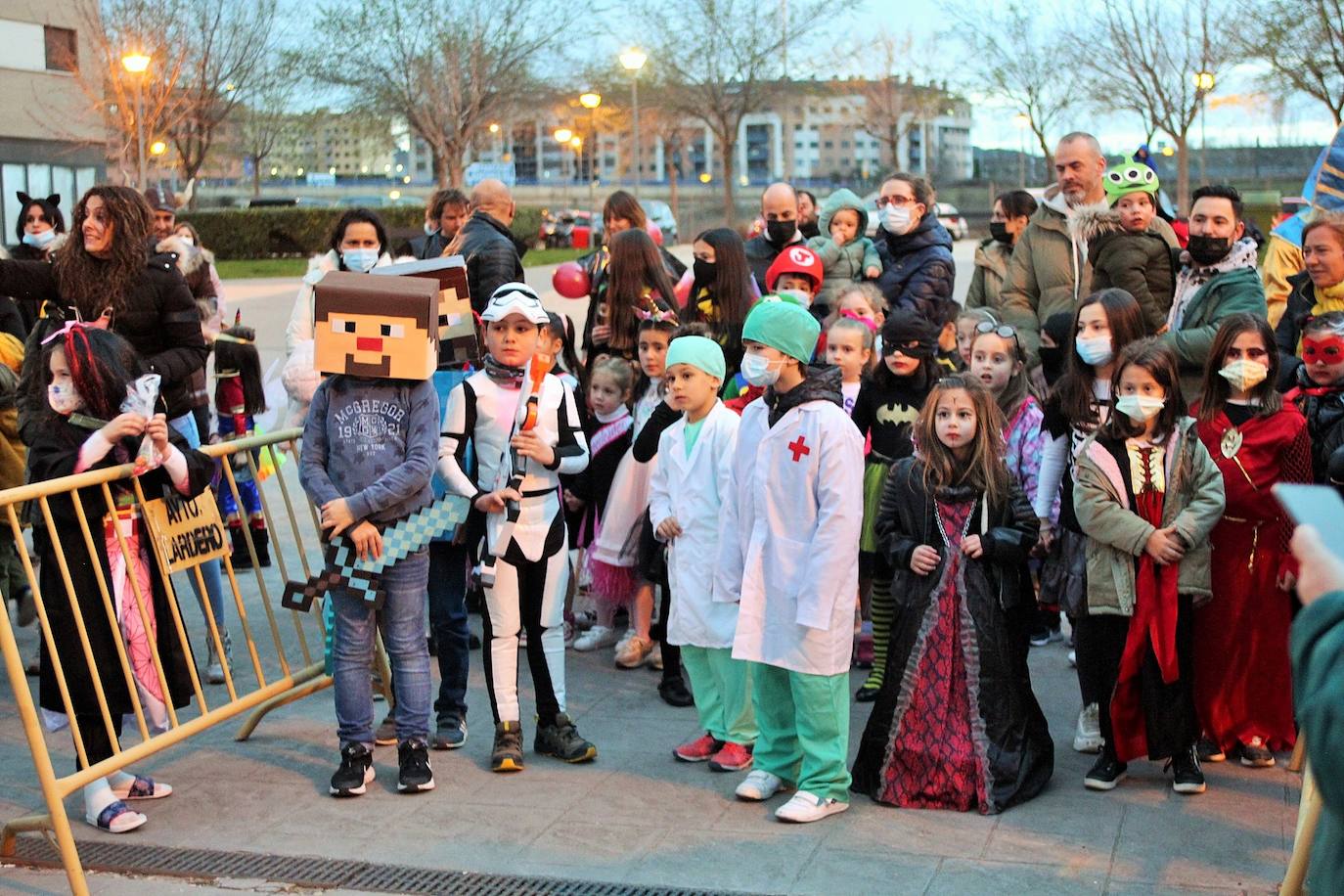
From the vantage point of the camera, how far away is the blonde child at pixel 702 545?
6016 mm

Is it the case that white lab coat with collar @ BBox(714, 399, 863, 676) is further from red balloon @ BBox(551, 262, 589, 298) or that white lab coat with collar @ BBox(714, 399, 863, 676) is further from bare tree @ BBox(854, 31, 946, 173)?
bare tree @ BBox(854, 31, 946, 173)

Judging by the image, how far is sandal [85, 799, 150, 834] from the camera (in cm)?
550

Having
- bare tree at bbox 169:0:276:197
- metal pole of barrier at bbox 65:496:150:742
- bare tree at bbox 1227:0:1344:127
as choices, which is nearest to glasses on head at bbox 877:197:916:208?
metal pole of barrier at bbox 65:496:150:742

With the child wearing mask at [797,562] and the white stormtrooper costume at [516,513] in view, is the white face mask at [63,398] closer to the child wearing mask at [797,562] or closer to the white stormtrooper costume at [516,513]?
the white stormtrooper costume at [516,513]

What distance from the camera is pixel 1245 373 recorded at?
560cm

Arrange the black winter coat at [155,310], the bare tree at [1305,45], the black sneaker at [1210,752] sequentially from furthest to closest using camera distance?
the bare tree at [1305,45] < the black winter coat at [155,310] < the black sneaker at [1210,752]

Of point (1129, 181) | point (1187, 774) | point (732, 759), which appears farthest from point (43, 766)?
point (1129, 181)

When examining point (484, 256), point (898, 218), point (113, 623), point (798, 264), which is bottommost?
point (113, 623)

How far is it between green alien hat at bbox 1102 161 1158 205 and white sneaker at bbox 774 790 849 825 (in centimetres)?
354

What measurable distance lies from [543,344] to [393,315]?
159 cm

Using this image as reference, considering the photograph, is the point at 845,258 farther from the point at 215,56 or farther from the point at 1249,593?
the point at 215,56

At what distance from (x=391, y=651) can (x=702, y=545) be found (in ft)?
4.07

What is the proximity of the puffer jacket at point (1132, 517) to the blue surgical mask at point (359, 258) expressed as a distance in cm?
344

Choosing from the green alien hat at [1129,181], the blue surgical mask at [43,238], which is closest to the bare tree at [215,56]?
the blue surgical mask at [43,238]
